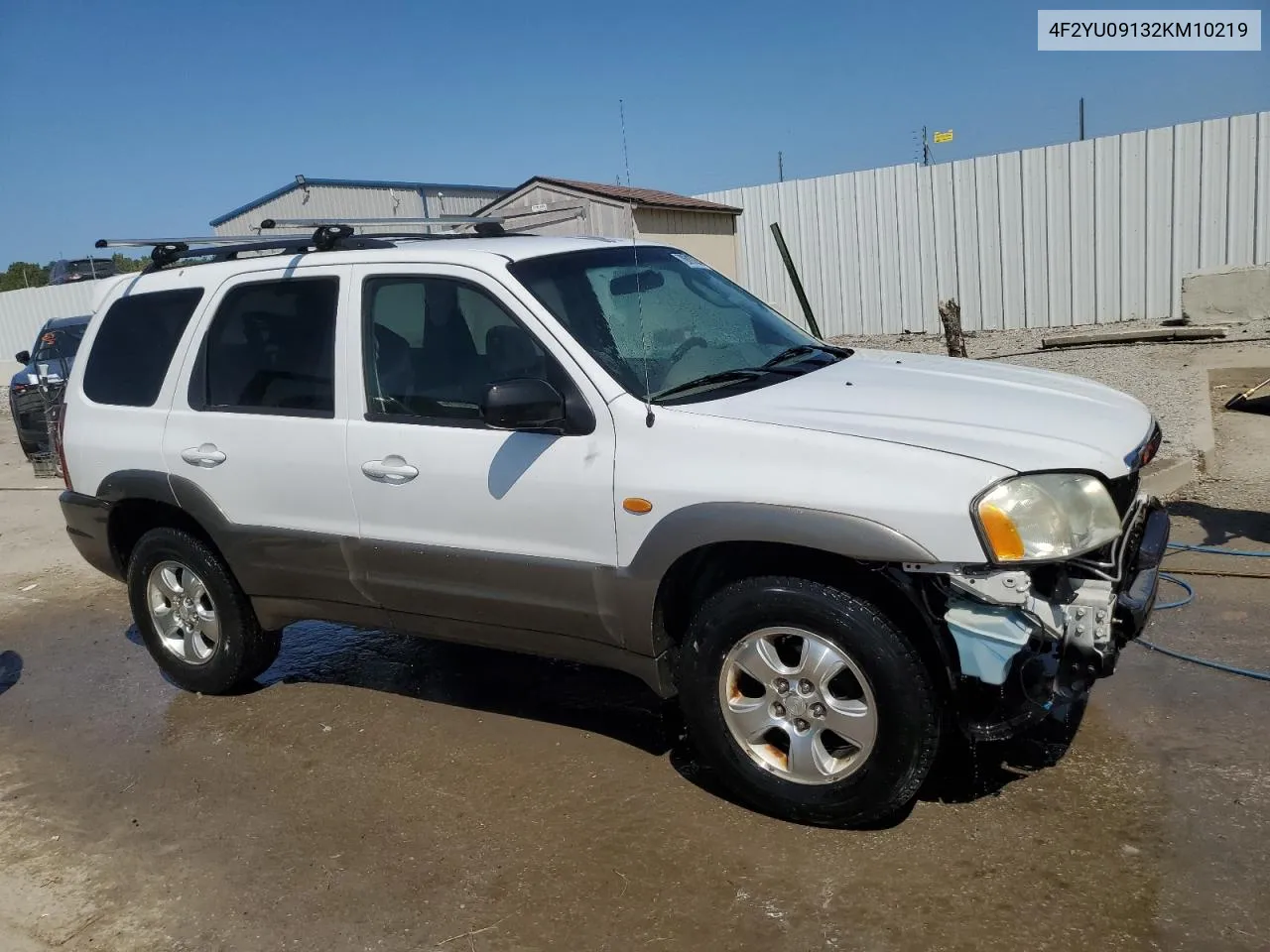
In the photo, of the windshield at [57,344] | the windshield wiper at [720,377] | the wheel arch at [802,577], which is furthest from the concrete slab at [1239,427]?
the windshield at [57,344]

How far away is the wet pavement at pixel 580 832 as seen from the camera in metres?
3.14

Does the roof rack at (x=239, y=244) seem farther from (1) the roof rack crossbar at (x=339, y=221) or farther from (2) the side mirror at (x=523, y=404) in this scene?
(2) the side mirror at (x=523, y=404)

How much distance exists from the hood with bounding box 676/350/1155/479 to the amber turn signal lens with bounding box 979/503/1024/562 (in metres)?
0.16

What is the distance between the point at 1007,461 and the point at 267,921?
8.99 ft

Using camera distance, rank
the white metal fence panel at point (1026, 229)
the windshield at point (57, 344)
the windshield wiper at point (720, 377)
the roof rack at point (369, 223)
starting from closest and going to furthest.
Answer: the windshield wiper at point (720, 377)
the roof rack at point (369, 223)
the white metal fence panel at point (1026, 229)
the windshield at point (57, 344)

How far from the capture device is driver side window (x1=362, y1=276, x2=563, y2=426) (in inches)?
161

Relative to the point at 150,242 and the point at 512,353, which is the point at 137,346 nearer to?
the point at 150,242

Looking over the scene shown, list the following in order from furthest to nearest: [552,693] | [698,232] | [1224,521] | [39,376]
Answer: [698,232], [39,376], [1224,521], [552,693]

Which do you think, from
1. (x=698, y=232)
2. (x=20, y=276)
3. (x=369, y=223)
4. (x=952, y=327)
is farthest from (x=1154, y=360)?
(x=20, y=276)

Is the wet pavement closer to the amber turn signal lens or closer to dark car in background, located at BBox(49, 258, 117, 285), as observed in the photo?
the amber turn signal lens

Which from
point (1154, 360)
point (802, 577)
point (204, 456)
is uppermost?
point (204, 456)

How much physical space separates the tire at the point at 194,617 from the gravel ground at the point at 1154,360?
6010 mm

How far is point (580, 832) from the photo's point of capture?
376 centimetres

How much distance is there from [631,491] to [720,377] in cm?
63
